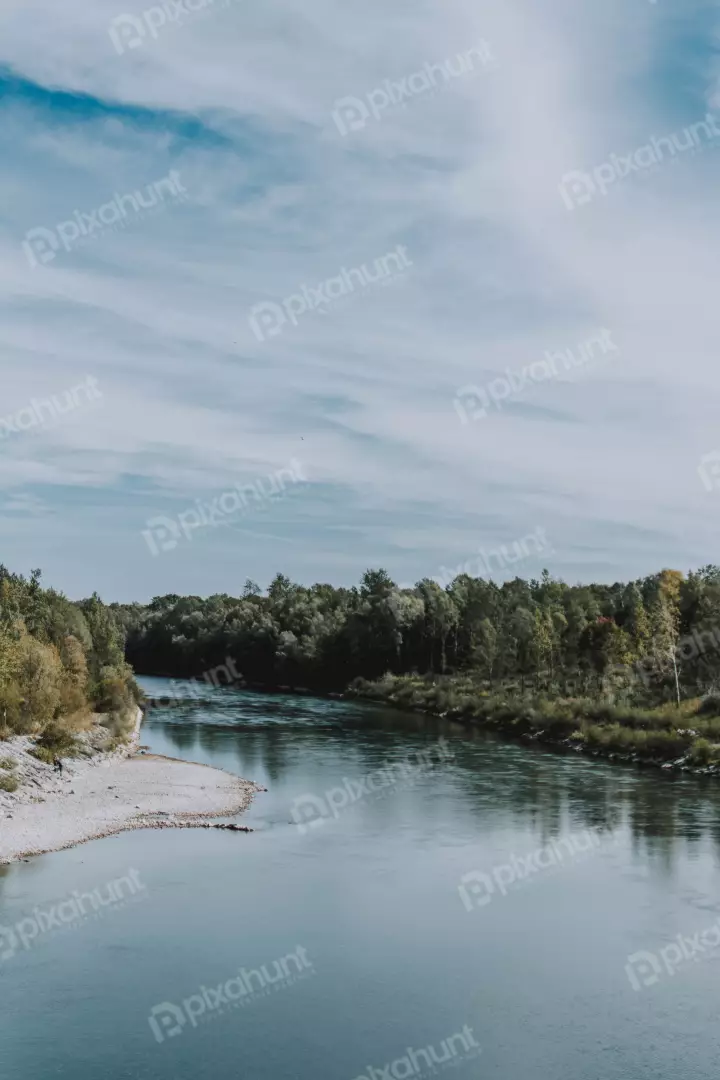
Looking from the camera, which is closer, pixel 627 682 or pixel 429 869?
pixel 429 869

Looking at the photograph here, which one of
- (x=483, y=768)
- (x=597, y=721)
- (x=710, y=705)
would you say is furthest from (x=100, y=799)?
(x=710, y=705)

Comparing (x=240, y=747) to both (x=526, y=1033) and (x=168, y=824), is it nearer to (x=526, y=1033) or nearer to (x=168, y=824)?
(x=168, y=824)

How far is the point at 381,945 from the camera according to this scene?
25.1m

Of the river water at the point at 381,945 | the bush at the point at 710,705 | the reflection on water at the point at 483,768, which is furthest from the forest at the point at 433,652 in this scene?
the river water at the point at 381,945

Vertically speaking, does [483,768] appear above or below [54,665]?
below

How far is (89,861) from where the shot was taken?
107ft

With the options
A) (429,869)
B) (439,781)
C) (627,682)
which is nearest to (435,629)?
(627,682)

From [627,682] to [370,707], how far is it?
29.8 meters

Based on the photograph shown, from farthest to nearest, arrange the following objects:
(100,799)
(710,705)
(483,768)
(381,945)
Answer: (710,705), (483,768), (100,799), (381,945)

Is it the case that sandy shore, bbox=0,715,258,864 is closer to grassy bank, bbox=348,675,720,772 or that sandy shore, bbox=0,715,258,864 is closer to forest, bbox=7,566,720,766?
forest, bbox=7,566,720,766

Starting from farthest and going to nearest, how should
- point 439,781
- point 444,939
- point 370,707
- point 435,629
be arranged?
point 435,629 < point 370,707 < point 439,781 < point 444,939

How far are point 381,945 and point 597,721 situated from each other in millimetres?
42162

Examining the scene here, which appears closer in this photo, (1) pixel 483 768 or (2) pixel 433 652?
(1) pixel 483 768

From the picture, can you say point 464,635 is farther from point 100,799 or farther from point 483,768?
point 100,799
